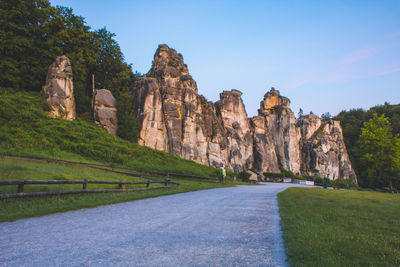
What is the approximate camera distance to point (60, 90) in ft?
113

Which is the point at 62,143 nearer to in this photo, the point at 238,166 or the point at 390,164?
the point at 238,166

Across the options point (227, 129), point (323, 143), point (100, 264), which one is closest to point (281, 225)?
point (100, 264)

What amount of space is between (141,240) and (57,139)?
2649cm

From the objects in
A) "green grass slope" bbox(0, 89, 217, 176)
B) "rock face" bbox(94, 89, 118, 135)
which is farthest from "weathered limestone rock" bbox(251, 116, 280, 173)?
"rock face" bbox(94, 89, 118, 135)

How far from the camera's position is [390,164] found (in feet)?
140

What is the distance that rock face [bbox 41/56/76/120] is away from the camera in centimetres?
3334

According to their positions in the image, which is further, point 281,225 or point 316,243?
point 281,225

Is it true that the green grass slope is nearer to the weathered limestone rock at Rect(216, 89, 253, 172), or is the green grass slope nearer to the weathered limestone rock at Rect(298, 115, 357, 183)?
the weathered limestone rock at Rect(216, 89, 253, 172)

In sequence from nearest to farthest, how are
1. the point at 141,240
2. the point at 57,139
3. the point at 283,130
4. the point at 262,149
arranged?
1. the point at 141,240
2. the point at 57,139
3. the point at 262,149
4. the point at 283,130

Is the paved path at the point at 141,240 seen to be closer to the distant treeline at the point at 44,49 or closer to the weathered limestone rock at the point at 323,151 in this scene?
the distant treeline at the point at 44,49

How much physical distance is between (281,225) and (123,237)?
4.29m

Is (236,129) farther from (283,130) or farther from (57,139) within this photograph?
(57,139)

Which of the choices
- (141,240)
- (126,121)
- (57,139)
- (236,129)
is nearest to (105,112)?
(126,121)

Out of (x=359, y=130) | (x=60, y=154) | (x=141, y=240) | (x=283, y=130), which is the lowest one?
(x=141, y=240)
